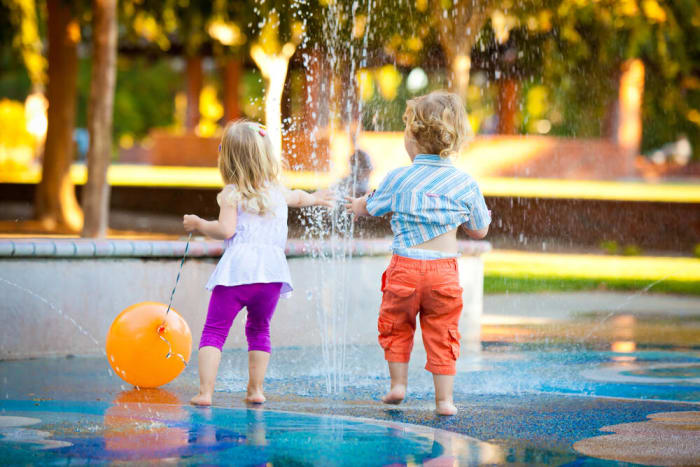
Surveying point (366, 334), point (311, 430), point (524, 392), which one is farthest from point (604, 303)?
point (311, 430)

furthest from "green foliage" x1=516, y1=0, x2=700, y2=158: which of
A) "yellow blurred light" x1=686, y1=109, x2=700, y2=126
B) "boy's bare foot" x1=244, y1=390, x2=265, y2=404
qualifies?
"boy's bare foot" x1=244, y1=390, x2=265, y2=404

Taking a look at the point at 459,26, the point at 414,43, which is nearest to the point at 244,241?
the point at 459,26

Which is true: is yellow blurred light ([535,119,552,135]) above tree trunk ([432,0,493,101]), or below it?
above

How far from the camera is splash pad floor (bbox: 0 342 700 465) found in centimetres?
390

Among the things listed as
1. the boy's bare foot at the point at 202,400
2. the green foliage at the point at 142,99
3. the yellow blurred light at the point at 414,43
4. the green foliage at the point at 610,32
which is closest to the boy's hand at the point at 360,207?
the boy's bare foot at the point at 202,400

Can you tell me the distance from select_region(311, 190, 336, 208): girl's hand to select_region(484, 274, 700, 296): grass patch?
494 cm

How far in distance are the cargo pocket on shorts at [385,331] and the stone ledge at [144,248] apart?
187 cm

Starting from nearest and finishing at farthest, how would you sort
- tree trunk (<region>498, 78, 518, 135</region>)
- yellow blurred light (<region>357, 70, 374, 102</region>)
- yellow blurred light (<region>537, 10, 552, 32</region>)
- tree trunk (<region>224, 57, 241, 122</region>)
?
yellow blurred light (<region>357, 70, 374, 102</region>) → yellow blurred light (<region>537, 10, 552, 32</region>) → tree trunk (<region>498, 78, 518, 135</region>) → tree trunk (<region>224, 57, 241, 122</region>)

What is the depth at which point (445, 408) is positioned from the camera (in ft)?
15.3

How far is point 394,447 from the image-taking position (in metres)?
4.00

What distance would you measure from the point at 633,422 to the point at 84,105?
48.7 metres

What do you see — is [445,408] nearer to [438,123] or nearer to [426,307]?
[426,307]

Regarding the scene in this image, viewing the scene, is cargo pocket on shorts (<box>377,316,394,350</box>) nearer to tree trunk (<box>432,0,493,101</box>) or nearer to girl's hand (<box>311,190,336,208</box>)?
girl's hand (<box>311,190,336,208</box>)

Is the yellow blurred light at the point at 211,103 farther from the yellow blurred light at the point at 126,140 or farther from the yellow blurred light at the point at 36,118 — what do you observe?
the yellow blurred light at the point at 36,118
